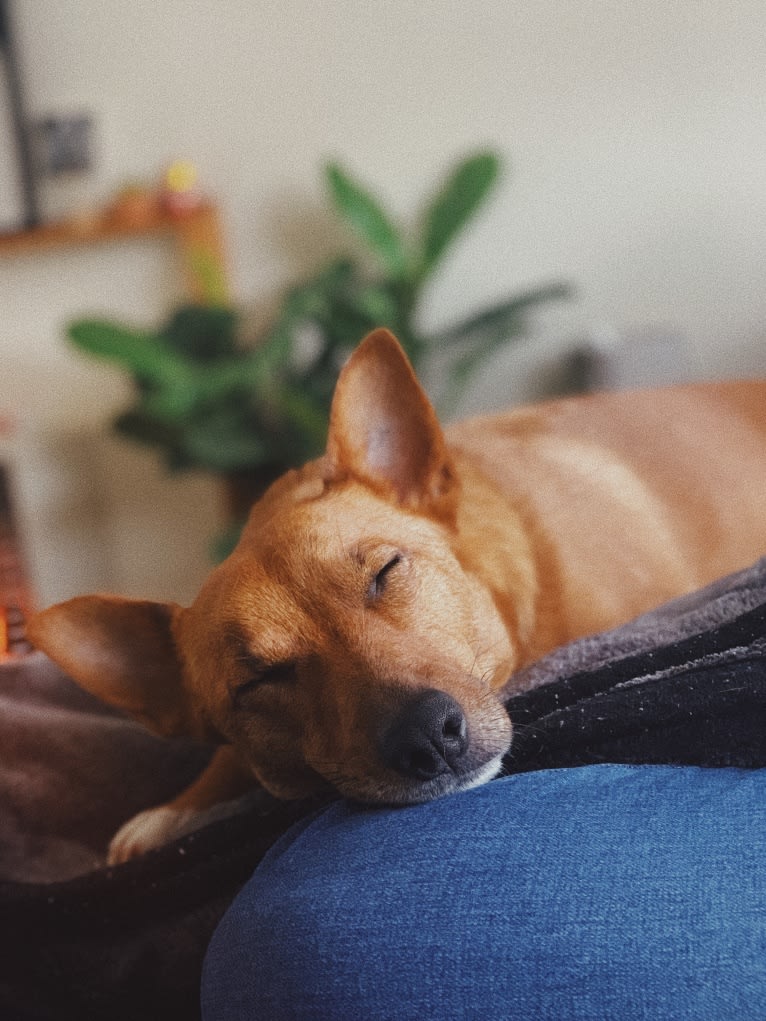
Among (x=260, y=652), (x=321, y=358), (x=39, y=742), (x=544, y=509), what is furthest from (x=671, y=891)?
(x=321, y=358)

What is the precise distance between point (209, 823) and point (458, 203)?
3271 millimetres

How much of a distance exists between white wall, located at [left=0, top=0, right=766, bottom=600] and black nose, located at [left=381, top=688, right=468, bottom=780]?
326 centimetres

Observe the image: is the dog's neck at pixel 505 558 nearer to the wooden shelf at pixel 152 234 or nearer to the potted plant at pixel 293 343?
the potted plant at pixel 293 343

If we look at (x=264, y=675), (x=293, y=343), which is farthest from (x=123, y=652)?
(x=293, y=343)

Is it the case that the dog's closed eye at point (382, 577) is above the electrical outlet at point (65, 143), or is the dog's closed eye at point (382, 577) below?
below

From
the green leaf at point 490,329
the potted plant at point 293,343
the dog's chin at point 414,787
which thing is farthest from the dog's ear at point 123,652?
the green leaf at point 490,329

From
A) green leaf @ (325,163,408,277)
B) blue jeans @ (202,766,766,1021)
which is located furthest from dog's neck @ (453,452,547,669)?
green leaf @ (325,163,408,277)

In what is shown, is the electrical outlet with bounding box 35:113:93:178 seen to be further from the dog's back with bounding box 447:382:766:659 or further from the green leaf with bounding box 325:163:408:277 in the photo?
the dog's back with bounding box 447:382:766:659

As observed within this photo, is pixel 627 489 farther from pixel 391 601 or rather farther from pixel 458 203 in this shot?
pixel 458 203

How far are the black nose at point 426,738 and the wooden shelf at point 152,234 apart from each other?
3.65 meters

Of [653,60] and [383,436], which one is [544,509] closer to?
[383,436]

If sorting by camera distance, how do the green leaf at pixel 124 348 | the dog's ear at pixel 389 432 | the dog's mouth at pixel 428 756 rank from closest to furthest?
→ the dog's mouth at pixel 428 756, the dog's ear at pixel 389 432, the green leaf at pixel 124 348

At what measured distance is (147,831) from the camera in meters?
1.28

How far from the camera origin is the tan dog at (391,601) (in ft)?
3.76
